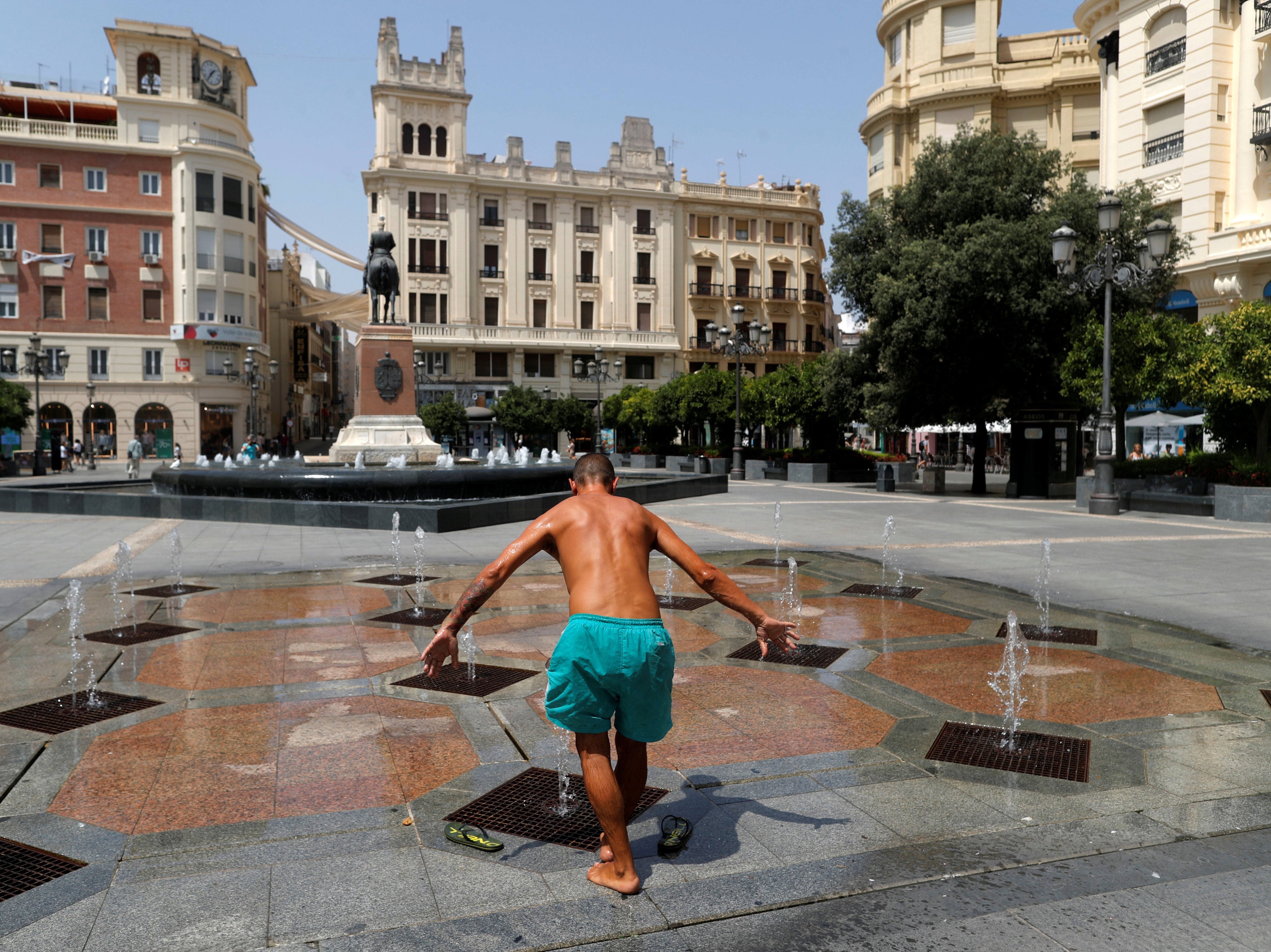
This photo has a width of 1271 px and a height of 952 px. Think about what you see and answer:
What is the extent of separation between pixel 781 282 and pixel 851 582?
57630mm

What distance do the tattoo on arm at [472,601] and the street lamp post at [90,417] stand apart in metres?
48.5

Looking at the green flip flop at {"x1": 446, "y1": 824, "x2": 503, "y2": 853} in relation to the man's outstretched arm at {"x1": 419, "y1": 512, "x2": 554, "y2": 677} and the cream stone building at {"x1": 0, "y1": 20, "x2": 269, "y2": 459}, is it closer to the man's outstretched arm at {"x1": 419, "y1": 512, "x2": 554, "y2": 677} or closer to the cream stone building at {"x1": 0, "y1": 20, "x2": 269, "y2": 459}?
the man's outstretched arm at {"x1": 419, "y1": 512, "x2": 554, "y2": 677}

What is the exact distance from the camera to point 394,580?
1004cm

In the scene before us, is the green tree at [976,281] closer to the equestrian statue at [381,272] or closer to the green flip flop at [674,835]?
the equestrian statue at [381,272]

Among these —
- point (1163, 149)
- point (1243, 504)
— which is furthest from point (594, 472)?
point (1163, 149)

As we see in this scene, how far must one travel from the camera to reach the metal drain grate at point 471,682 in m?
5.81

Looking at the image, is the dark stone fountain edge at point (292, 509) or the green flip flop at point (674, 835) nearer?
the green flip flop at point (674, 835)

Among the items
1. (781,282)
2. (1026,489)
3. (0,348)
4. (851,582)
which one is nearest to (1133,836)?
(851,582)

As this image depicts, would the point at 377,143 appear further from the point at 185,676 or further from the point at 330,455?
the point at 185,676

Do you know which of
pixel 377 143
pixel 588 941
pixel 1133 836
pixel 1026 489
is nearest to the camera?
pixel 588 941

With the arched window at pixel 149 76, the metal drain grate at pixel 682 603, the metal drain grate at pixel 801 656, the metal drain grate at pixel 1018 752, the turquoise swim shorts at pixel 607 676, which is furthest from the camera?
the arched window at pixel 149 76

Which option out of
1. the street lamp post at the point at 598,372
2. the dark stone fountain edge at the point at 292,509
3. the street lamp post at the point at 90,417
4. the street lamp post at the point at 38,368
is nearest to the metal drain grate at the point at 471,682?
the dark stone fountain edge at the point at 292,509

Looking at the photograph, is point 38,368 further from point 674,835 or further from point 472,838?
point 674,835

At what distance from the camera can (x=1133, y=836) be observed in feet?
12.3
